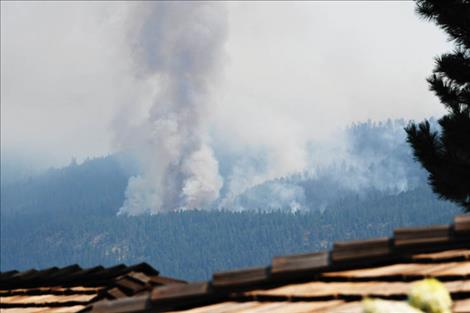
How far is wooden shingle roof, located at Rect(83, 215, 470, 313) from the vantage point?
5.59 metres

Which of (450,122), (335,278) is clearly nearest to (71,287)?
(335,278)

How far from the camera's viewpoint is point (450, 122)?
103ft

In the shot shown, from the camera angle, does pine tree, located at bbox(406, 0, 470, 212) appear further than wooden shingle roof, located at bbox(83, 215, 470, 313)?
Yes

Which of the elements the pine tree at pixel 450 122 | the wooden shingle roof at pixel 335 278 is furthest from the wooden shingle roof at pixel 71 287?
the pine tree at pixel 450 122

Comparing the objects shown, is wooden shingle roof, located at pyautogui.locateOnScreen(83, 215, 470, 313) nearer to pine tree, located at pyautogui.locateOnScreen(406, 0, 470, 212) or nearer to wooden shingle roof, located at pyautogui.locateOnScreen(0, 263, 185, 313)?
wooden shingle roof, located at pyautogui.locateOnScreen(0, 263, 185, 313)

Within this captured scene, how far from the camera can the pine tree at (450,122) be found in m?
30.8

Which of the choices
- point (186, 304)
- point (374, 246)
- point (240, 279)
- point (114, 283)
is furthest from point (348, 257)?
point (114, 283)

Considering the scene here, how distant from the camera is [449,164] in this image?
31.0 metres

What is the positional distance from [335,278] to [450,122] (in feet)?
85.0

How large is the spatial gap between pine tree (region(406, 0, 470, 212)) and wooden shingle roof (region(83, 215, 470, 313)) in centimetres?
2465

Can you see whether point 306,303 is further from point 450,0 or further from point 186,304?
point 450,0

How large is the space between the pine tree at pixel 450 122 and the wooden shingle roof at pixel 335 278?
2465 centimetres

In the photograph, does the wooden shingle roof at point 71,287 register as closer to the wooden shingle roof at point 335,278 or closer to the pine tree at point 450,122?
the wooden shingle roof at point 335,278

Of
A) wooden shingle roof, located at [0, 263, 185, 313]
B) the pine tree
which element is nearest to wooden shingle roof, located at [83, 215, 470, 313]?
wooden shingle roof, located at [0, 263, 185, 313]
